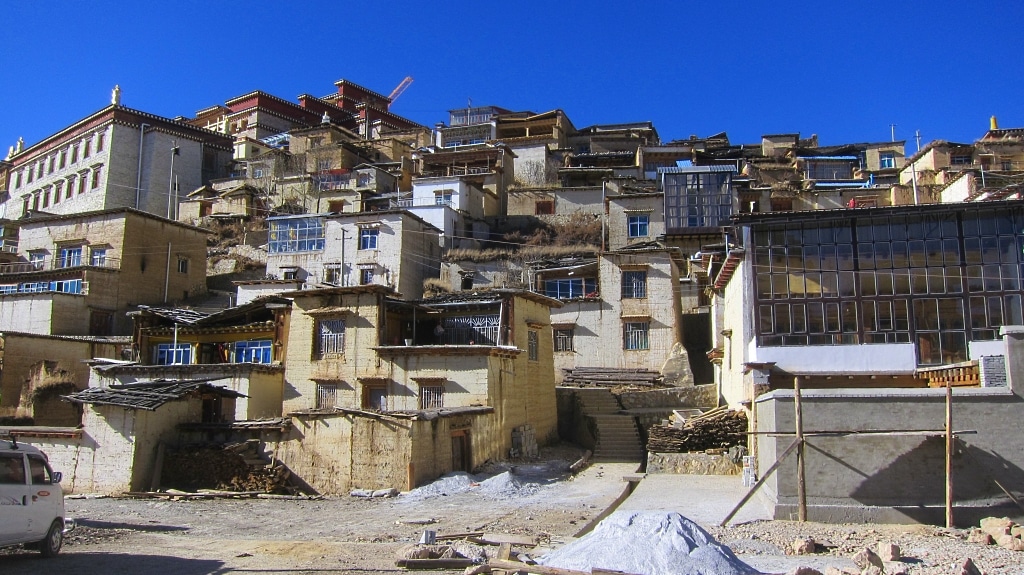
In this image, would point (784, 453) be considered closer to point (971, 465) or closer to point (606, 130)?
point (971, 465)

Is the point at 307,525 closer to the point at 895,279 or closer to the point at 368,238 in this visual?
the point at 895,279

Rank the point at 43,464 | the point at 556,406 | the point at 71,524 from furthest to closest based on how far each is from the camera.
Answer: the point at 556,406
the point at 71,524
the point at 43,464

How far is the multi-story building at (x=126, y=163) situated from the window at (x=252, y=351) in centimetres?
3121

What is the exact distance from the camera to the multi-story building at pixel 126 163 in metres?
56.5

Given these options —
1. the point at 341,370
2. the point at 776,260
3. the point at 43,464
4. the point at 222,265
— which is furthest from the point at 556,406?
→ the point at 222,265

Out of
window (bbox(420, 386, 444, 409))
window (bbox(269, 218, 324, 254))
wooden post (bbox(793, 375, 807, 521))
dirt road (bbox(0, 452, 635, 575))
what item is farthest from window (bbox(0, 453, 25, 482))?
window (bbox(269, 218, 324, 254))

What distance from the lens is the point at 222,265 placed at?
4828 centimetres

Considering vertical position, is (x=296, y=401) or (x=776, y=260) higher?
(x=776, y=260)

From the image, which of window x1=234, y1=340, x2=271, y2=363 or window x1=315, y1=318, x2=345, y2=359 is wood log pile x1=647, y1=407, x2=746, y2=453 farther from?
window x1=234, y1=340, x2=271, y2=363

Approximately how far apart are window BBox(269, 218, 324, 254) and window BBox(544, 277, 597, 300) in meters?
13.2

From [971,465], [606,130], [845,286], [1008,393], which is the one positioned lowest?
[971,465]

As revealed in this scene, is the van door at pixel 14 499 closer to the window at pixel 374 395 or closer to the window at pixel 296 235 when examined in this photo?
the window at pixel 374 395

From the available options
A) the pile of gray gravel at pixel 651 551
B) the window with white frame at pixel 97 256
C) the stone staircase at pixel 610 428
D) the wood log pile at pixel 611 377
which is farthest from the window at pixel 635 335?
the window with white frame at pixel 97 256

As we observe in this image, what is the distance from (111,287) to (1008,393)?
38.3 meters
